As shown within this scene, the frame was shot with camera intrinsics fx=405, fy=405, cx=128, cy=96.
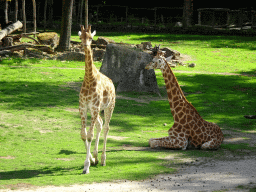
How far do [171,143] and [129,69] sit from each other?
25.9ft

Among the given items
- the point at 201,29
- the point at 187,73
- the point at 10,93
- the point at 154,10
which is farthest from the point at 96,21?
the point at 10,93

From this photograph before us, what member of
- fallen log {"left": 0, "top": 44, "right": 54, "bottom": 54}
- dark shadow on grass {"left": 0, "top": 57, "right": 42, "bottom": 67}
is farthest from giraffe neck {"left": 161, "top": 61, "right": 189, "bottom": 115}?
fallen log {"left": 0, "top": 44, "right": 54, "bottom": 54}

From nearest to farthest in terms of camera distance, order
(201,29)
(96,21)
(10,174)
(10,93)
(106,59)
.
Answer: (10,174)
(10,93)
(106,59)
(201,29)
(96,21)

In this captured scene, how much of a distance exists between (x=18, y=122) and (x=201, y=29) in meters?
28.6

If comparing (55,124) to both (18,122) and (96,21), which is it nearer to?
(18,122)

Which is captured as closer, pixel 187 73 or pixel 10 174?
pixel 10 174

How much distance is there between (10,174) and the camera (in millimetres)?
7391

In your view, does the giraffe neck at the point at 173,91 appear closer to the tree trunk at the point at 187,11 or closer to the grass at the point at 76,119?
the grass at the point at 76,119

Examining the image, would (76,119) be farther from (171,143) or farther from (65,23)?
(65,23)

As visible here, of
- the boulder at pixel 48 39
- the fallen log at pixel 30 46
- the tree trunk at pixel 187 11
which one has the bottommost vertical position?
the fallen log at pixel 30 46

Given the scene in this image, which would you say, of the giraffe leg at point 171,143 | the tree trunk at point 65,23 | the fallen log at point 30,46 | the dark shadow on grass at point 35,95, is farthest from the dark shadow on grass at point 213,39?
the giraffe leg at point 171,143

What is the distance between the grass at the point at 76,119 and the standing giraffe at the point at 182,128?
24 centimetres

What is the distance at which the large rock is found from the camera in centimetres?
1683

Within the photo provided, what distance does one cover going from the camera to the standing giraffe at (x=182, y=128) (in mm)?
9500
